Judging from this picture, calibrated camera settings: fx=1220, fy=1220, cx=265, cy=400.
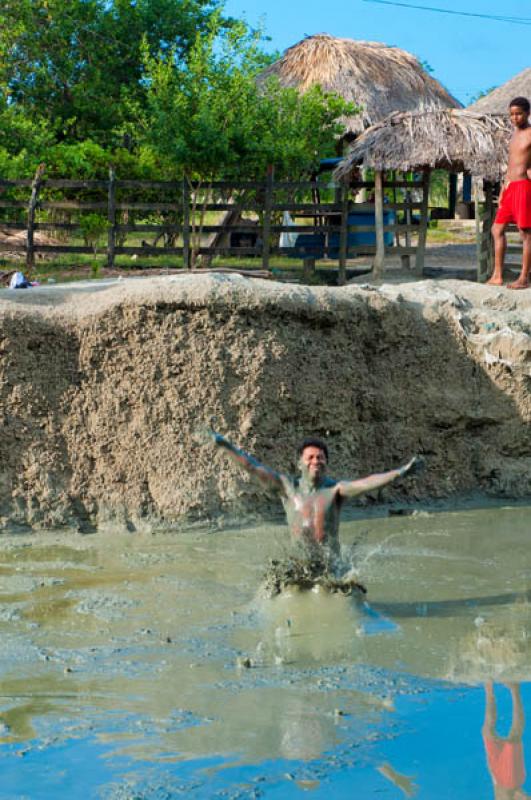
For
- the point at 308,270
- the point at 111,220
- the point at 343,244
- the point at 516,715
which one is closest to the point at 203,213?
the point at 111,220

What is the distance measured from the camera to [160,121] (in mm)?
17938

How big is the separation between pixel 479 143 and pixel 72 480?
410 inches

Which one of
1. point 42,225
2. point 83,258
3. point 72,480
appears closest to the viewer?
point 72,480

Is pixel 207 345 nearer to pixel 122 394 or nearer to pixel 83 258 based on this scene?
pixel 122 394

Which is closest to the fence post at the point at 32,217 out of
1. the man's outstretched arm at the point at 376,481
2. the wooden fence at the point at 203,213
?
the wooden fence at the point at 203,213

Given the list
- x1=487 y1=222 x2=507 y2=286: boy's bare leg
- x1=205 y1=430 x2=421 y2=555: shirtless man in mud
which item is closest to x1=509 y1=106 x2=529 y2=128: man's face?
x1=487 y1=222 x2=507 y2=286: boy's bare leg

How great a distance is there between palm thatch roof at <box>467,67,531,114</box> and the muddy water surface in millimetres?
17653

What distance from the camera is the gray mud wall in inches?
316

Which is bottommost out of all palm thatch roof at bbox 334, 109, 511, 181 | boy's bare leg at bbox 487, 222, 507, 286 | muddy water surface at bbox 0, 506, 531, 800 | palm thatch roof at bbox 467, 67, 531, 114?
muddy water surface at bbox 0, 506, 531, 800

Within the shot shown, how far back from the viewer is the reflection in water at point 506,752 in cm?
449

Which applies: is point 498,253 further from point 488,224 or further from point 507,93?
point 507,93

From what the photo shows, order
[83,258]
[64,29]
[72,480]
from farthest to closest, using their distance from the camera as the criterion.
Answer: [64,29]
[83,258]
[72,480]

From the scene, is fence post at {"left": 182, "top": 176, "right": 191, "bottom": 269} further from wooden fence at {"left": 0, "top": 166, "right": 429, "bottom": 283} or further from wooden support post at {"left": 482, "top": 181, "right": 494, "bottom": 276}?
wooden support post at {"left": 482, "top": 181, "right": 494, "bottom": 276}

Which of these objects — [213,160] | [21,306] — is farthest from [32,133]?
[21,306]
